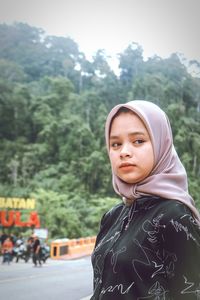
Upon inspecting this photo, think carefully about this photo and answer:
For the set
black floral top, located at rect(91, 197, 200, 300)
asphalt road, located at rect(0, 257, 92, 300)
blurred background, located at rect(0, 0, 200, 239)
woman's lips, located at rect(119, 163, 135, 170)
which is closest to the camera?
black floral top, located at rect(91, 197, 200, 300)

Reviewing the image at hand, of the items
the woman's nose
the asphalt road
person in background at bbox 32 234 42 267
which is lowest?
the asphalt road

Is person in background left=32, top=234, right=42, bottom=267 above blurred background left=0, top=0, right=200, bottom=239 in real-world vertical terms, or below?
below

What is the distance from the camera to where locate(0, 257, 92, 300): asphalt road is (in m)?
1.60

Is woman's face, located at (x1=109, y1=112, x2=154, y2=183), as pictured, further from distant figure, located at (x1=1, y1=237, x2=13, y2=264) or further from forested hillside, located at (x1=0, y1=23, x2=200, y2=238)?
distant figure, located at (x1=1, y1=237, x2=13, y2=264)

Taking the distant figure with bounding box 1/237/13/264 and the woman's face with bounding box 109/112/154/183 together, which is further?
the distant figure with bounding box 1/237/13/264

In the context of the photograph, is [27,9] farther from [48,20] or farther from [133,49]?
[133,49]

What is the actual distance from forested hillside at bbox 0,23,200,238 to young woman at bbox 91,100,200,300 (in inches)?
39.2

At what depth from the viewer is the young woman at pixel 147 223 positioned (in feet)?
2.13

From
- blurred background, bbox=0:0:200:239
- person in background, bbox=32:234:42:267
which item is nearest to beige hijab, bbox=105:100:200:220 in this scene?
blurred background, bbox=0:0:200:239

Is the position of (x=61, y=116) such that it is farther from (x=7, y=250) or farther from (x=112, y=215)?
(x=112, y=215)

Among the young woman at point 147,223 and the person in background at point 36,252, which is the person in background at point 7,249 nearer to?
the person in background at point 36,252

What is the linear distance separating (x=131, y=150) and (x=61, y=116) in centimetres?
113

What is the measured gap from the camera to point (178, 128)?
1661 millimetres

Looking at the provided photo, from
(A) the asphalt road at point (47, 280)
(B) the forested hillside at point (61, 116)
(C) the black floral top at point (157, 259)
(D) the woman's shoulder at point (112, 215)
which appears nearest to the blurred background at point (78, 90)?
(B) the forested hillside at point (61, 116)
